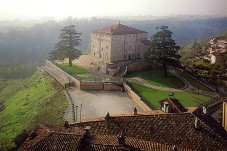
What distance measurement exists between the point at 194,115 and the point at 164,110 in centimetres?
398

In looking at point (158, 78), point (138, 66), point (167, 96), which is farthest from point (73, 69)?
point (167, 96)

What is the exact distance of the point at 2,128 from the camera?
3972cm

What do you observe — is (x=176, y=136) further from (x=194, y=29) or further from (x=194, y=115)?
(x=194, y=29)

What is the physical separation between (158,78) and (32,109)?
16284 mm

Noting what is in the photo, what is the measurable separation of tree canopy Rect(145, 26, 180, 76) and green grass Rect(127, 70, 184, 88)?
1258 mm

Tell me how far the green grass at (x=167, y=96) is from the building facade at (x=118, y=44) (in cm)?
1065

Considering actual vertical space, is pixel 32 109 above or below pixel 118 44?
below

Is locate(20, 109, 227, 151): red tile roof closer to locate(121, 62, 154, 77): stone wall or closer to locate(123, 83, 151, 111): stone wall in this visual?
locate(123, 83, 151, 111): stone wall

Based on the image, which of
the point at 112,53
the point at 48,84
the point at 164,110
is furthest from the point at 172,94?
the point at 48,84

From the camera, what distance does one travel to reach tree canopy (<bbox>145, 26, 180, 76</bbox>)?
4412 cm

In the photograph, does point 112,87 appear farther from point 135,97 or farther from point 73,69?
point 73,69

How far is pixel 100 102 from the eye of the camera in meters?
37.7

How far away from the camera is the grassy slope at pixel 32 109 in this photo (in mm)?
35875

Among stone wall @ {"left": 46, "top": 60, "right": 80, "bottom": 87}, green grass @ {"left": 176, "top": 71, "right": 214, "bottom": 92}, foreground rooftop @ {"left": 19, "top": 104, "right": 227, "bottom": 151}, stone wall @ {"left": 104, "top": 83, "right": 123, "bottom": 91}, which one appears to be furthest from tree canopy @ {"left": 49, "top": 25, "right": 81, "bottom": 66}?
foreground rooftop @ {"left": 19, "top": 104, "right": 227, "bottom": 151}
